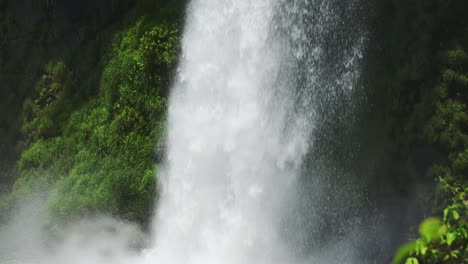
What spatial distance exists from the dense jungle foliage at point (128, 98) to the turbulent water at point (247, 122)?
42cm

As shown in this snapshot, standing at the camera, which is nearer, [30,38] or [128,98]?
[128,98]

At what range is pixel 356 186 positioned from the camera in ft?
22.7

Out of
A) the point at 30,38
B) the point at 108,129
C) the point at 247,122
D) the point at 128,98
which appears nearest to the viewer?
the point at 247,122

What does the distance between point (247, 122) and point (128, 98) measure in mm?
2346

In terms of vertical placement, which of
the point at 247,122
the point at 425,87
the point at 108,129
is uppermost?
the point at 108,129

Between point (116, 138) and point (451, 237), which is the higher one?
point (116, 138)

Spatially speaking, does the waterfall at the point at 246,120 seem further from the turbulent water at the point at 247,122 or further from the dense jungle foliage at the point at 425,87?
the dense jungle foliage at the point at 425,87

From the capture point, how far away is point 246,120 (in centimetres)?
786

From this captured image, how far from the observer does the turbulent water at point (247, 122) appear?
7.24 m

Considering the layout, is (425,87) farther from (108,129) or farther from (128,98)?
(108,129)

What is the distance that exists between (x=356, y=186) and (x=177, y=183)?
279cm

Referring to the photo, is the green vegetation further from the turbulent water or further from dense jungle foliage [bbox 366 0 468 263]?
dense jungle foliage [bbox 366 0 468 263]

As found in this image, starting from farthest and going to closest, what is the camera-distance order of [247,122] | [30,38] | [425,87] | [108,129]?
[30,38] < [108,129] < [247,122] < [425,87]

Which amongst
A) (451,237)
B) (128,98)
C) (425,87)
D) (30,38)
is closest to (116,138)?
(128,98)
